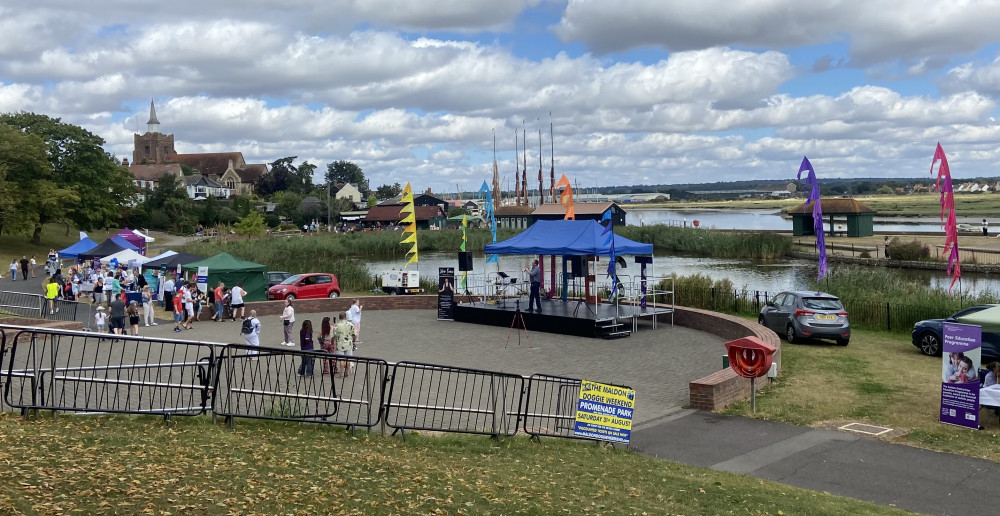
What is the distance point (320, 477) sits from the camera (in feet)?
27.9

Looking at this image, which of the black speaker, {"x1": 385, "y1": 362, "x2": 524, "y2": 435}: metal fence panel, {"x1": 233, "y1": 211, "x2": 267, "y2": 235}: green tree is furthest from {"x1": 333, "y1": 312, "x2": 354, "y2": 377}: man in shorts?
{"x1": 233, "y1": 211, "x2": 267, "y2": 235}: green tree

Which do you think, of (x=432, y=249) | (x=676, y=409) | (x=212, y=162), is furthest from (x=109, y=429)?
(x=212, y=162)

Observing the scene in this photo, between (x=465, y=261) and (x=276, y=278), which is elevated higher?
(x=465, y=261)

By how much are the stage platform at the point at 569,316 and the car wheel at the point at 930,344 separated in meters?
7.45

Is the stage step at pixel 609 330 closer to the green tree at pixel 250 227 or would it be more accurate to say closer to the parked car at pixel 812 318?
the parked car at pixel 812 318

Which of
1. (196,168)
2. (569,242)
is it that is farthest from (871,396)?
(196,168)

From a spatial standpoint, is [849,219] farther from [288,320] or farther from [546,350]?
[288,320]

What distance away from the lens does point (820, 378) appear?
1717 centimetres

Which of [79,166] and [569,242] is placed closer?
[569,242]

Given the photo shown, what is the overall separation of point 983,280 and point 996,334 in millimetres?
35665

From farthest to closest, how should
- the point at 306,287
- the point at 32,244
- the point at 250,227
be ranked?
the point at 250,227 < the point at 32,244 < the point at 306,287

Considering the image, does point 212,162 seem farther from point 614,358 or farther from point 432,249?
point 614,358

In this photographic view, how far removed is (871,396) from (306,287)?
77.6ft

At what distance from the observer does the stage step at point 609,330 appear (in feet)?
78.6
